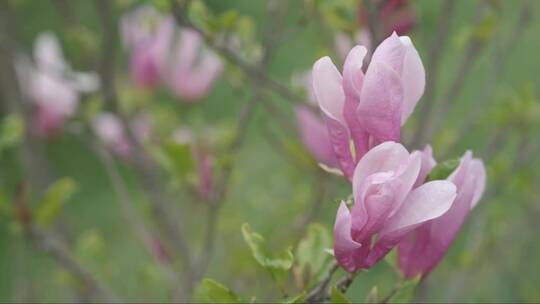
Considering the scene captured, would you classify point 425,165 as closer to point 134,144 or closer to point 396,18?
point 396,18

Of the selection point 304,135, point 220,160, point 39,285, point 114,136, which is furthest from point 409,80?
point 39,285

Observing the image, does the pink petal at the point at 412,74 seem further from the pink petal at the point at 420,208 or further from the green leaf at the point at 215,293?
the green leaf at the point at 215,293

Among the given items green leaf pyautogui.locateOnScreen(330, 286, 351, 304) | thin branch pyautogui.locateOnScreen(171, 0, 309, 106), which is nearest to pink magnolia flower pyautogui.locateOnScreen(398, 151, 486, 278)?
green leaf pyautogui.locateOnScreen(330, 286, 351, 304)

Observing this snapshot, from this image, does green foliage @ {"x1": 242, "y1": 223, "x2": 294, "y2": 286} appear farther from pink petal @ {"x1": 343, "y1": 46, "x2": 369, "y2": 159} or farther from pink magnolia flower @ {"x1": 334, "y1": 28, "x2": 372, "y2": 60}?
pink magnolia flower @ {"x1": 334, "y1": 28, "x2": 372, "y2": 60}

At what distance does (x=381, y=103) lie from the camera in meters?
0.61

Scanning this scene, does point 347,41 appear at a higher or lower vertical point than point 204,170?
higher

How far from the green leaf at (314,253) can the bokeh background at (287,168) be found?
84 millimetres

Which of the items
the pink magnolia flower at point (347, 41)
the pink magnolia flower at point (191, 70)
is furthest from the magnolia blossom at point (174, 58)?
the pink magnolia flower at point (347, 41)

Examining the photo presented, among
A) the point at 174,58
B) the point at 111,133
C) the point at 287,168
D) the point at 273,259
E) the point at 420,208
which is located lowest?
the point at 287,168

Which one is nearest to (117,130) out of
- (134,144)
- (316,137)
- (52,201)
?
(134,144)

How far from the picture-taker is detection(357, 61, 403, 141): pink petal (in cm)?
60

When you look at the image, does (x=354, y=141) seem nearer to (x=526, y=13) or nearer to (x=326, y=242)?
(x=326, y=242)

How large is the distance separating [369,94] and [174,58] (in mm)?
1138

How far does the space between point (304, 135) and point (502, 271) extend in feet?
2.47
